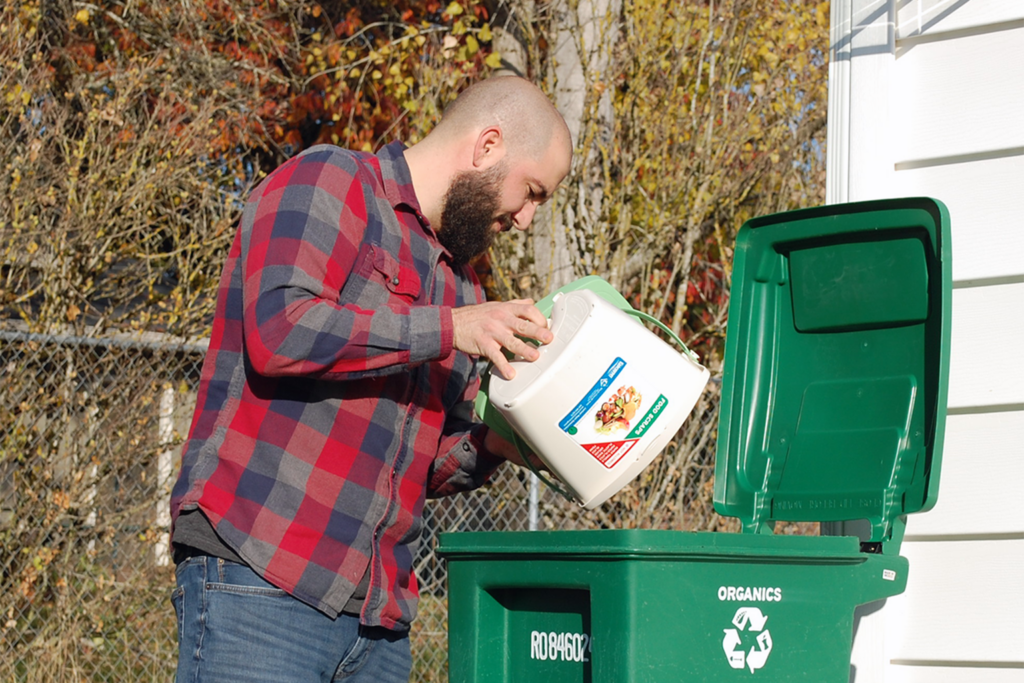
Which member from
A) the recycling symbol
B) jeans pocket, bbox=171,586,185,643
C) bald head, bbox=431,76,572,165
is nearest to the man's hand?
bald head, bbox=431,76,572,165

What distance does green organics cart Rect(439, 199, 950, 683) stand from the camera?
5.55 ft

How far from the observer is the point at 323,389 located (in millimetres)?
1948

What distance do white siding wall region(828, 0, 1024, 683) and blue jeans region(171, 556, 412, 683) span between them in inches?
45.8

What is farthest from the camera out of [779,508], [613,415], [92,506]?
[92,506]

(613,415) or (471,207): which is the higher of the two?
(471,207)

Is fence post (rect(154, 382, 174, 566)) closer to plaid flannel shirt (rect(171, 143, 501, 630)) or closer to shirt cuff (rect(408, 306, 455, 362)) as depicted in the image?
plaid flannel shirt (rect(171, 143, 501, 630))

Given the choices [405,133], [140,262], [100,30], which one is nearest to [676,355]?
[140,262]

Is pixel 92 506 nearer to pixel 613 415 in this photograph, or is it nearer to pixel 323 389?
pixel 323 389

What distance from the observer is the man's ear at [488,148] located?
215 cm

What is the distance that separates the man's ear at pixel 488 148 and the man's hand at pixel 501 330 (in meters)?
0.40

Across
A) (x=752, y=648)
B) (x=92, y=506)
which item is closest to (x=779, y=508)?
(x=752, y=648)

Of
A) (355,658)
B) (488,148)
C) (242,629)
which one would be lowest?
(355,658)

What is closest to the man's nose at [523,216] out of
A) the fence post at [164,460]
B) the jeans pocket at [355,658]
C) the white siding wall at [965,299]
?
the white siding wall at [965,299]

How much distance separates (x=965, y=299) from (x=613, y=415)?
932 mm
